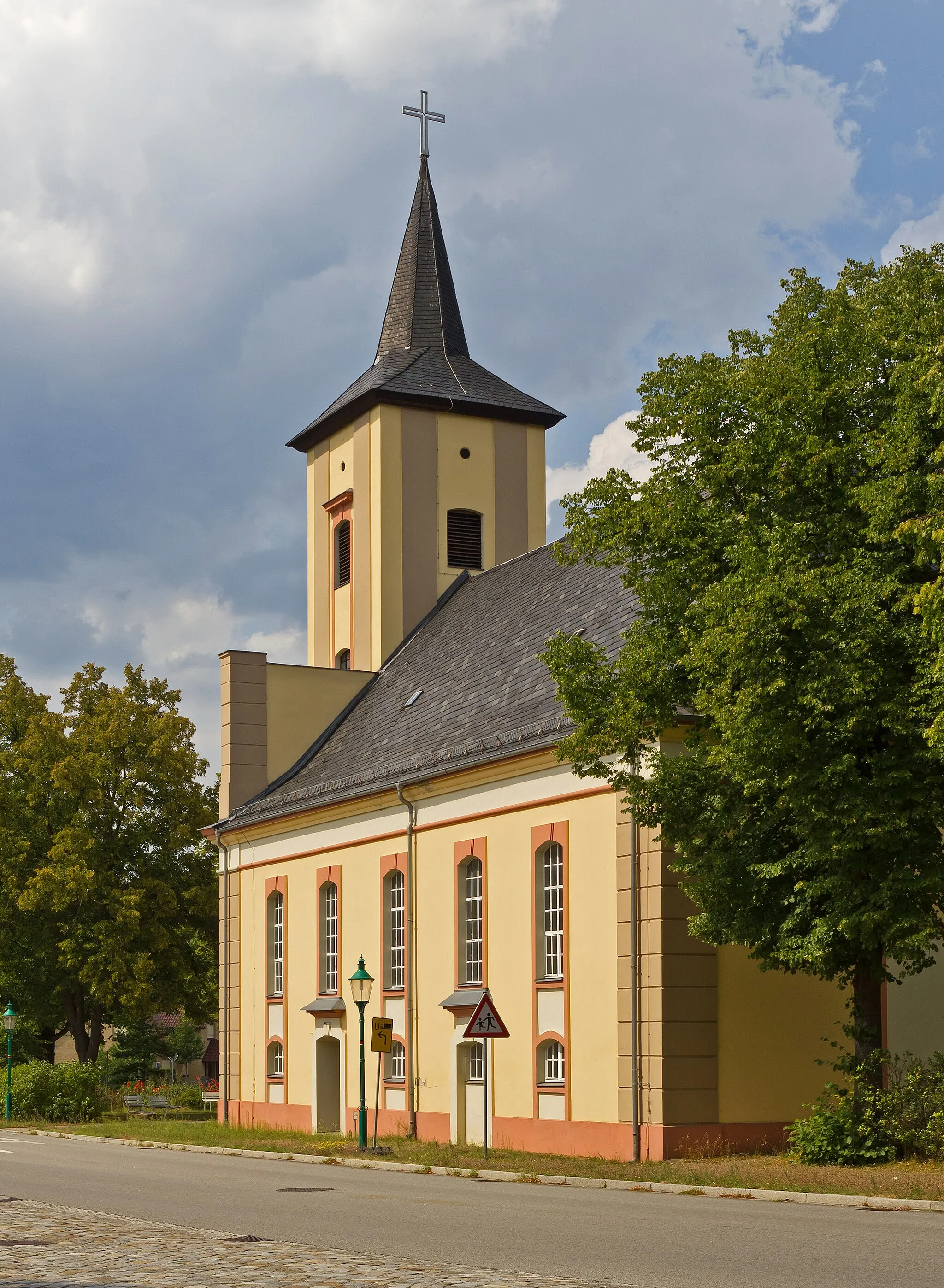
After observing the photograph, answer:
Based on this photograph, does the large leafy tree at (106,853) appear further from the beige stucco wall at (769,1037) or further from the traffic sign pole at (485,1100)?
the beige stucco wall at (769,1037)

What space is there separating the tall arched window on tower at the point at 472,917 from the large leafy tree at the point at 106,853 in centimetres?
2227

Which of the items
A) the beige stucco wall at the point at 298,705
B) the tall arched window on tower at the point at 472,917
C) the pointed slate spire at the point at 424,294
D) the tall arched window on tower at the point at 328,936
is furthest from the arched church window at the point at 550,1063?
the pointed slate spire at the point at 424,294

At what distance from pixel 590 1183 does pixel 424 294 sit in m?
29.3

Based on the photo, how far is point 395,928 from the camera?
32.0 m

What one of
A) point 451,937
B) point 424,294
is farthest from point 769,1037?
point 424,294

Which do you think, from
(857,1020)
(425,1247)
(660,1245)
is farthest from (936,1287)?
(857,1020)

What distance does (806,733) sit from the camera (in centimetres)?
1936

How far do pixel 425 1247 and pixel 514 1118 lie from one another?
46.0 ft

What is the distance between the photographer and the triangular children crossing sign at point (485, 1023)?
77.0 feet

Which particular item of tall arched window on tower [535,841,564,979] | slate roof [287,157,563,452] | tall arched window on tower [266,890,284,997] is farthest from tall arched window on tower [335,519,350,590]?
tall arched window on tower [535,841,564,979]

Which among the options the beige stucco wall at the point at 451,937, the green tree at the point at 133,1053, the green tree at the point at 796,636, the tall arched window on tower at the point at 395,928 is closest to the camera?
the green tree at the point at 796,636

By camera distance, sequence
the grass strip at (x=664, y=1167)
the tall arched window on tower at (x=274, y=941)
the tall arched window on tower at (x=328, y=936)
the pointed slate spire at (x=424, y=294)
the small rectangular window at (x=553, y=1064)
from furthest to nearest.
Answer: the pointed slate spire at (x=424, y=294) → the tall arched window on tower at (x=274, y=941) → the tall arched window on tower at (x=328, y=936) → the small rectangular window at (x=553, y=1064) → the grass strip at (x=664, y=1167)

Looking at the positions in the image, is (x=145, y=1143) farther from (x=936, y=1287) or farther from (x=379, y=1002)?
(x=936, y=1287)

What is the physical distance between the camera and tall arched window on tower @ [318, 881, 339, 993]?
34188 mm
